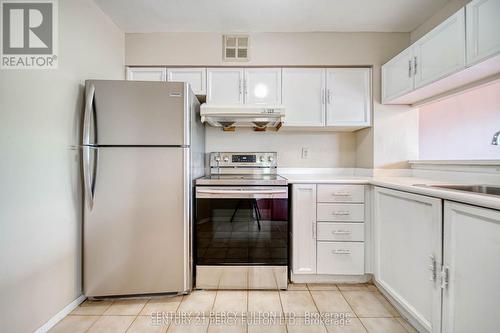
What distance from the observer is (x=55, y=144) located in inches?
58.8

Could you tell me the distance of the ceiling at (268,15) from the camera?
1884 millimetres

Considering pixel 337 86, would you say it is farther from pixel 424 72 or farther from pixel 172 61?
pixel 172 61

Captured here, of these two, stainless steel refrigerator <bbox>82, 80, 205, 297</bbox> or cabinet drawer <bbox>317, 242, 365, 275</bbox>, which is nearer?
stainless steel refrigerator <bbox>82, 80, 205, 297</bbox>

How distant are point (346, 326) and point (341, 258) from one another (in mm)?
565

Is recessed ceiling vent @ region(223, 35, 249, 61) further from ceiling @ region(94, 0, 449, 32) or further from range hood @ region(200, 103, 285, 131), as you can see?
range hood @ region(200, 103, 285, 131)

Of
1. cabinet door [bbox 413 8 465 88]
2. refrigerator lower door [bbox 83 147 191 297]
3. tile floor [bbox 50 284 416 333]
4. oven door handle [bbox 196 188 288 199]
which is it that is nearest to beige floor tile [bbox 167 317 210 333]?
tile floor [bbox 50 284 416 333]

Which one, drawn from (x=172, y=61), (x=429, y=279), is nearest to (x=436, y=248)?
(x=429, y=279)

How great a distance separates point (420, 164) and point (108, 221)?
264cm

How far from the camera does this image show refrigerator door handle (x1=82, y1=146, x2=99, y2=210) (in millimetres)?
1632

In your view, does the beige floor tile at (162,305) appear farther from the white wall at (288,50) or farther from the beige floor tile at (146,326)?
the white wall at (288,50)

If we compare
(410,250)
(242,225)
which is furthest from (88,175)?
(410,250)

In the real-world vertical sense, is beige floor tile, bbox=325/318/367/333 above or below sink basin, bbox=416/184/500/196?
below

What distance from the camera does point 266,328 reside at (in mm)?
1484

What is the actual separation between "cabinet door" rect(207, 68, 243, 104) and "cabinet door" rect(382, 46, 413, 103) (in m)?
1.36
